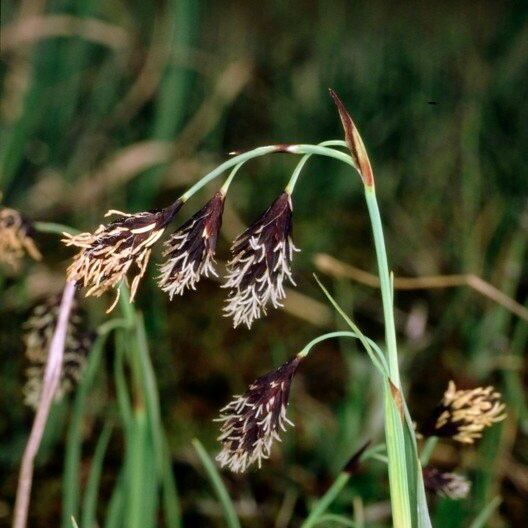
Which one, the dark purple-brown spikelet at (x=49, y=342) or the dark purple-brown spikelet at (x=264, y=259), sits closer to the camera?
the dark purple-brown spikelet at (x=264, y=259)

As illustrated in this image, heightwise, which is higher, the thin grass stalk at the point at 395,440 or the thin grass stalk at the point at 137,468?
the thin grass stalk at the point at 395,440

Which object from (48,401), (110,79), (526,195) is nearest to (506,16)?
(526,195)

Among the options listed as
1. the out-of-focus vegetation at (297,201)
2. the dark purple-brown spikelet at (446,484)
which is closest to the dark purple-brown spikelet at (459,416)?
the dark purple-brown spikelet at (446,484)

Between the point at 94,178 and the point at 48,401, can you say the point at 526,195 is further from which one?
the point at 48,401

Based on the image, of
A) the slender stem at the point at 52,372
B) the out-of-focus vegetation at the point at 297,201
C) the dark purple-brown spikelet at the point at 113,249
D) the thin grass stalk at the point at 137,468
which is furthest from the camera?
the out-of-focus vegetation at the point at 297,201

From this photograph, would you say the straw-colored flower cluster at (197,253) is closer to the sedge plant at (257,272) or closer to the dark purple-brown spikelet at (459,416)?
the sedge plant at (257,272)

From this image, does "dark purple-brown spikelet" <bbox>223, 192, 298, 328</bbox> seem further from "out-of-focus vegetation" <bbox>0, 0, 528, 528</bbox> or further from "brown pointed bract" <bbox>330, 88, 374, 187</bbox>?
"out-of-focus vegetation" <bbox>0, 0, 528, 528</bbox>

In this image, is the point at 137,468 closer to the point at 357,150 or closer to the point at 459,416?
the point at 459,416

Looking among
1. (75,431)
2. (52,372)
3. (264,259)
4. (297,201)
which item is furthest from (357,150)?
(297,201)
